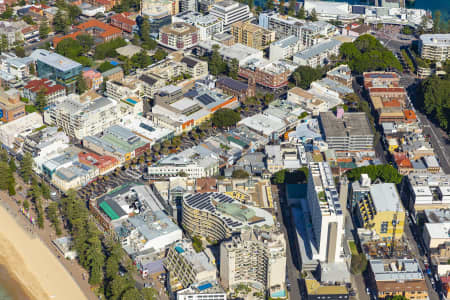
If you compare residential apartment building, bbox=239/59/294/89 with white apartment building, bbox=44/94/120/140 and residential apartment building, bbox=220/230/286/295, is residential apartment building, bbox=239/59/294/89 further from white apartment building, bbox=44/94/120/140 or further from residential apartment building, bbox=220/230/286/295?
residential apartment building, bbox=220/230/286/295

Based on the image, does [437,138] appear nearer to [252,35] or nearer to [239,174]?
[239,174]

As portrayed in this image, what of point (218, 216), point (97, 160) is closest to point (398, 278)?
point (218, 216)

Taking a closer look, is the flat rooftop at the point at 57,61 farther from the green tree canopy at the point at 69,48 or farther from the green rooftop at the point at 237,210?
the green rooftop at the point at 237,210

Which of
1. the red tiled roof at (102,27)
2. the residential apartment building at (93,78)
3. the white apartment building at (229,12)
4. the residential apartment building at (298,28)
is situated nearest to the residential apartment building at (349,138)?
the residential apartment building at (298,28)

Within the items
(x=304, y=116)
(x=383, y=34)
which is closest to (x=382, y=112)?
(x=304, y=116)

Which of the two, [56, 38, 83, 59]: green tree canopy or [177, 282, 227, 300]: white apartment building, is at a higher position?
[56, 38, 83, 59]: green tree canopy

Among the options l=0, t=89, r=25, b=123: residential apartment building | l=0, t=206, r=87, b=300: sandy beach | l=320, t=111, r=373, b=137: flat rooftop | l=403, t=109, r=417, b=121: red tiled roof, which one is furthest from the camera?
l=403, t=109, r=417, b=121: red tiled roof

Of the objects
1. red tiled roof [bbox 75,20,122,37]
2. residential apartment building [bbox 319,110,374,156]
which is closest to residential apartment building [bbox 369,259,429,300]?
residential apartment building [bbox 319,110,374,156]

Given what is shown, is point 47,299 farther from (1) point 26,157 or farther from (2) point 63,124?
(2) point 63,124
